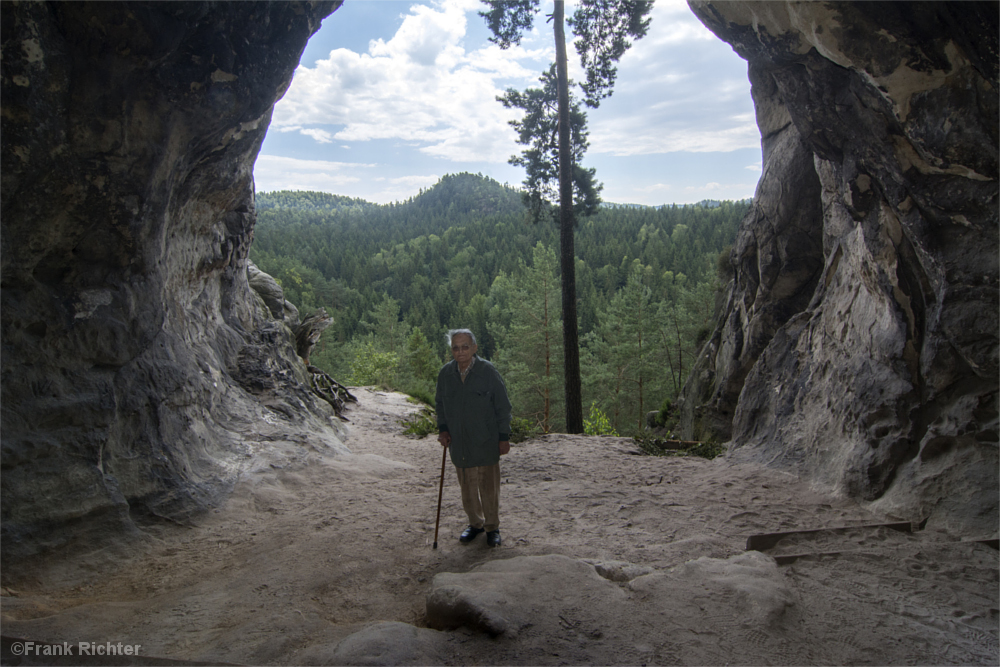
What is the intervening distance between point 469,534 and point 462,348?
1615 mm

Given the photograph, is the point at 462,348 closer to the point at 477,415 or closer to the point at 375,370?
the point at 477,415

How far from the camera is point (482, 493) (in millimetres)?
4348

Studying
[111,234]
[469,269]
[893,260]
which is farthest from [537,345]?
[469,269]

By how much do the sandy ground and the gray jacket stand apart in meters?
0.79

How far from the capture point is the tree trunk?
1104cm

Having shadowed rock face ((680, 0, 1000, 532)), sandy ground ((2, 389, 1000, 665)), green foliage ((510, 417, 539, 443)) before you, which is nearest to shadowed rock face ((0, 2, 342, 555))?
sandy ground ((2, 389, 1000, 665))

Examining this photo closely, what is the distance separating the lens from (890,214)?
5.25 meters

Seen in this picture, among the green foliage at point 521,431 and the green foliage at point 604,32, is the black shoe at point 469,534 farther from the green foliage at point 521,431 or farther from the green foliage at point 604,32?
the green foliage at point 604,32

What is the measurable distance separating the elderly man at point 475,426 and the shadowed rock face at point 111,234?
107 inches

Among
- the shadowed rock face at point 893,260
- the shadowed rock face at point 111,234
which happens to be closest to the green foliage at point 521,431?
the shadowed rock face at point 893,260

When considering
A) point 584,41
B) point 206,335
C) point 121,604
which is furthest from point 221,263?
point 584,41

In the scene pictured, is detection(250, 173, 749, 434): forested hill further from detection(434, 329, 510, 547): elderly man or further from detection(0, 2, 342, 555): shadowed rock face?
detection(434, 329, 510, 547): elderly man

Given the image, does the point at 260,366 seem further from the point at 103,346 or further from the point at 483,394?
the point at 483,394

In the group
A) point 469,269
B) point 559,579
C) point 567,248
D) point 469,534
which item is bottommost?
A: point 469,534
